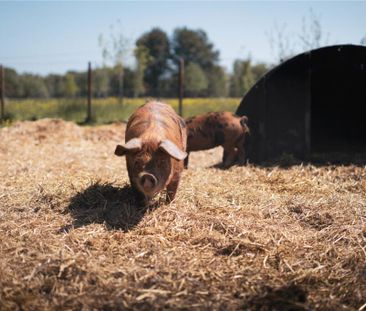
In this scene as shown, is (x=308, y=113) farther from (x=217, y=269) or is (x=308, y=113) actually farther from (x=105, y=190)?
(x=217, y=269)

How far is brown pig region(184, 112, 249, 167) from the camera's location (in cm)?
833

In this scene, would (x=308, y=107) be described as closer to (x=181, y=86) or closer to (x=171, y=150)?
(x=171, y=150)

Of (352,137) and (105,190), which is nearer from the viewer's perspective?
Result: (105,190)

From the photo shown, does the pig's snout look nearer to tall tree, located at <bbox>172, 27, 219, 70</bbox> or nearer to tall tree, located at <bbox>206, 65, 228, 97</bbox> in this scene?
tall tree, located at <bbox>206, 65, 228, 97</bbox>

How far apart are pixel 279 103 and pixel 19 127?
7107 millimetres

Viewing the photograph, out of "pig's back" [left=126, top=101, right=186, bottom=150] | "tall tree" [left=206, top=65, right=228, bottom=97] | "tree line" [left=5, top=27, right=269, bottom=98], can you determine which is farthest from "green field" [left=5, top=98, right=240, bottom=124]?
"tall tree" [left=206, top=65, right=228, bottom=97]

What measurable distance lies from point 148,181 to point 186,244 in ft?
2.31

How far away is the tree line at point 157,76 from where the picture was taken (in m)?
24.8

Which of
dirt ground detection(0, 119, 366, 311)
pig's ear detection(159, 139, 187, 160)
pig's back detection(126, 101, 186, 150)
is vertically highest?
pig's back detection(126, 101, 186, 150)

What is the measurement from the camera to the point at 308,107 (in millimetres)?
8469

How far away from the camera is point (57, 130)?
480 inches

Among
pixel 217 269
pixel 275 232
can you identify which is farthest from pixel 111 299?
pixel 275 232

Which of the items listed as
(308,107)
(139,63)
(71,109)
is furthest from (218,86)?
(308,107)

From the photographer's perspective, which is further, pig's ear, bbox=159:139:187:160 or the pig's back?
the pig's back
